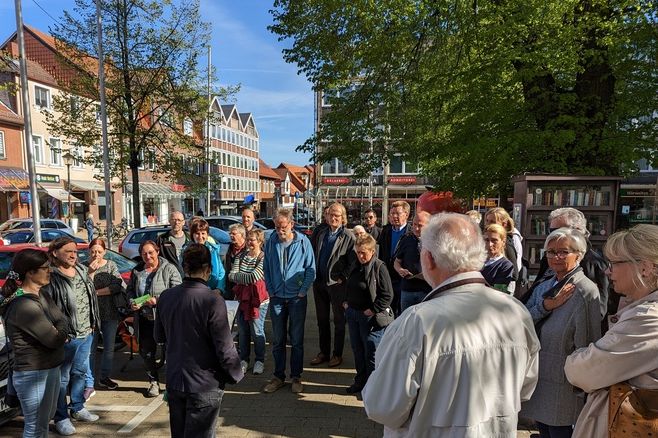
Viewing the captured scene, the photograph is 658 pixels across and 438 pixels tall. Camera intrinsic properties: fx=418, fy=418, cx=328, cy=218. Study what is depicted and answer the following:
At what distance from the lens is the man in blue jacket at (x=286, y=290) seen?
15.1ft

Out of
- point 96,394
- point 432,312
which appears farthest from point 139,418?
point 432,312

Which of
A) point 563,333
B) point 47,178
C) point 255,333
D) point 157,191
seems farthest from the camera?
point 157,191

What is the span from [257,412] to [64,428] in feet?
5.59

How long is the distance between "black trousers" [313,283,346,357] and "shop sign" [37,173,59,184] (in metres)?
29.4

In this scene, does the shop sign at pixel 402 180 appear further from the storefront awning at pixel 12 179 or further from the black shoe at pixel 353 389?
the black shoe at pixel 353 389

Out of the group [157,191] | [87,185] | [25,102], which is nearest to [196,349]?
[25,102]

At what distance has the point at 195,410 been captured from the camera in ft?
8.93

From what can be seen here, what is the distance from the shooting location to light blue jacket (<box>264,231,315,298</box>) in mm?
4641

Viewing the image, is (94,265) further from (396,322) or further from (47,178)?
(47,178)

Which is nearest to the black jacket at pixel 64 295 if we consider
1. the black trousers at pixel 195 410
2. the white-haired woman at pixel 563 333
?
the black trousers at pixel 195 410

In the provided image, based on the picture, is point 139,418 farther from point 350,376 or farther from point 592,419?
point 592,419

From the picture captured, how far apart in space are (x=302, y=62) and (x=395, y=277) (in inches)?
322

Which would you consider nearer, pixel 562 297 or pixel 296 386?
pixel 562 297

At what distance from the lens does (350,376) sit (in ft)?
16.4
